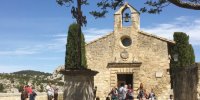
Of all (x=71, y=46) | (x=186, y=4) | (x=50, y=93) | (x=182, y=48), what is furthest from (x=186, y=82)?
(x=182, y=48)

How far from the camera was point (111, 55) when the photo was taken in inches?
1152

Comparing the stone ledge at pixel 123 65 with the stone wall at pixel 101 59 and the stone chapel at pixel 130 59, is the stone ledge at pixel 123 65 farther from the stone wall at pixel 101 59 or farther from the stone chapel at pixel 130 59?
the stone wall at pixel 101 59

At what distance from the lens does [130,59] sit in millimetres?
28969

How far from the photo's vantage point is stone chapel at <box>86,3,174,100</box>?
28.3 meters

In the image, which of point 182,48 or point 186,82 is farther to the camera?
point 182,48

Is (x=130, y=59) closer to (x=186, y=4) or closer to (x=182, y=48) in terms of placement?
(x=182, y=48)

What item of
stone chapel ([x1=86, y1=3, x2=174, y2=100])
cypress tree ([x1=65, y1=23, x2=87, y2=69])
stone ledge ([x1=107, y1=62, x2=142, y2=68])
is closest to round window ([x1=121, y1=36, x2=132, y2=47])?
stone chapel ([x1=86, y1=3, x2=174, y2=100])

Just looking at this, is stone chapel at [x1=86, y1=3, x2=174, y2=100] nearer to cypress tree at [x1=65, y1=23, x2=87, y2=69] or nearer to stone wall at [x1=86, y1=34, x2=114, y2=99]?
stone wall at [x1=86, y1=34, x2=114, y2=99]

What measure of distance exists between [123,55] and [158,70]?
9.23 ft

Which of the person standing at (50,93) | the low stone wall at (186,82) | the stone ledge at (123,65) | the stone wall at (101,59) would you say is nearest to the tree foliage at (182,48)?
the stone ledge at (123,65)

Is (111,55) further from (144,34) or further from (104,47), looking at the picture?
(144,34)

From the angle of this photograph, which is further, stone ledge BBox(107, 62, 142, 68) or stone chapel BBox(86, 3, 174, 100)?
stone ledge BBox(107, 62, 142, 68)

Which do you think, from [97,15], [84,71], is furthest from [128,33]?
[84,71]

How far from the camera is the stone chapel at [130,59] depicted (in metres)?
28.3
